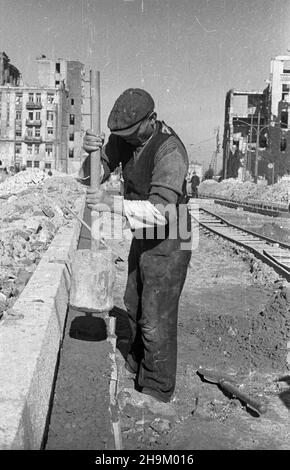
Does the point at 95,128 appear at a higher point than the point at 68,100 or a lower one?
lower

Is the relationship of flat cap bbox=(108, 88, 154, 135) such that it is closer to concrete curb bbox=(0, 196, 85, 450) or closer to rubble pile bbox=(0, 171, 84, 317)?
concrete curb bbox=(0, 196, 85, 450)

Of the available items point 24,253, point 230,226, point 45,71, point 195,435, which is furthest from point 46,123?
point 195,435

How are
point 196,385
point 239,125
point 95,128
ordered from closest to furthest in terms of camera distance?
point 95,128
point 196,385
point 239,125

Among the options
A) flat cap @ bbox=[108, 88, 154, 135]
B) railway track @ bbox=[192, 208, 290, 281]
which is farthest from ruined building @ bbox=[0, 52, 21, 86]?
flat cap @ bbox=[108, 88, 154, 135]

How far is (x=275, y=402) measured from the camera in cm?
437

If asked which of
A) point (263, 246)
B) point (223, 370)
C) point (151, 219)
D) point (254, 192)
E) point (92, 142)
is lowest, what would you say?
point (254, 192)

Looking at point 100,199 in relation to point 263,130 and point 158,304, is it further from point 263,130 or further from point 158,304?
point 263,130

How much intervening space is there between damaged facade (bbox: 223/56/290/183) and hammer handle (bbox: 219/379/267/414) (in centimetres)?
5584

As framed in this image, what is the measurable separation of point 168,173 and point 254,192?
37.9m

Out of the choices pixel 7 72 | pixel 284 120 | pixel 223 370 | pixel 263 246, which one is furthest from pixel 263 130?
pixel 223 370

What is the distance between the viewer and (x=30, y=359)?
3.27 m

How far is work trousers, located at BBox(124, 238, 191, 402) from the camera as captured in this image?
388 cm

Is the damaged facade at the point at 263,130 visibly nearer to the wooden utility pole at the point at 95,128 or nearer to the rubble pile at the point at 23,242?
the rubble pile at the point at 23,242
